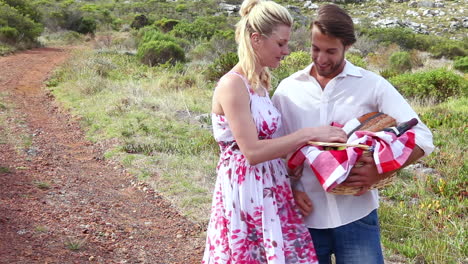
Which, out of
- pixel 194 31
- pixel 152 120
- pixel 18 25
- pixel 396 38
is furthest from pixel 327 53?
pixel 396 38

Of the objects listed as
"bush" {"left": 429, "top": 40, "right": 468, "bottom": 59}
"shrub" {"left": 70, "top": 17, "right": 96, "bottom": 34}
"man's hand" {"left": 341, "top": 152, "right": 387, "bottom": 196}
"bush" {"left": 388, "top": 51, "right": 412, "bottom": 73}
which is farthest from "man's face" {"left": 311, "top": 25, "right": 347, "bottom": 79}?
"shrub" {"left": 70, "top": 17, "right": 96, "bottom": 34}

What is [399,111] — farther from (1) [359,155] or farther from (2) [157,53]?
(2) [157,53]

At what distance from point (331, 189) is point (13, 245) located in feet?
10.1

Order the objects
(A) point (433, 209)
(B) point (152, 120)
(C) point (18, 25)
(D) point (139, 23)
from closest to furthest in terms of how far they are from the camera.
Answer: (A) point (433, 209)
(B) point (152, 120)
(C) point (18, 25)
(D) point (139, 23)

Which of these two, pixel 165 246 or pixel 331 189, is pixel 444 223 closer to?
pixel 165 246

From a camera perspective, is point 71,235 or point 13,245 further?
point 71,235

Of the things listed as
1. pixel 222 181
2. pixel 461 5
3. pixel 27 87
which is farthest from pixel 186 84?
pixel 461 5

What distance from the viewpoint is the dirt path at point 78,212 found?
4282 mm

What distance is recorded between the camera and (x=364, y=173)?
2002 millimetres

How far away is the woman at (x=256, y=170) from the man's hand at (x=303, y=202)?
32 mm

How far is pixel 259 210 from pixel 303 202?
18cm

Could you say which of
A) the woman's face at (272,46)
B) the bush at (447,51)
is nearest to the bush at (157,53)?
the woman's face at (272,46)

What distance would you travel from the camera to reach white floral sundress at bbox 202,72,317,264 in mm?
2178

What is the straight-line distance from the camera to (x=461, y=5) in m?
53.4
